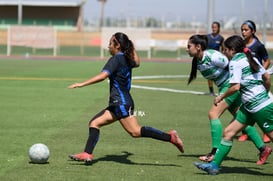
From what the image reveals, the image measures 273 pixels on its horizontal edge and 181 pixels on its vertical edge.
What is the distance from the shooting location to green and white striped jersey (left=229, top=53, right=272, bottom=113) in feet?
27.6

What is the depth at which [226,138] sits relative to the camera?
8625 millimetres

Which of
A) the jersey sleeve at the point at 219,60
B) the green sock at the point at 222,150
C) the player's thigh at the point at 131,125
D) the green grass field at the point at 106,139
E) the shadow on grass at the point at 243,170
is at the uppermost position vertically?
the jersey sleeve at the point at 219,60

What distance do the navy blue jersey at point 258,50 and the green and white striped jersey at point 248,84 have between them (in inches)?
119

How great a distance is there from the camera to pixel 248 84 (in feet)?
27.9

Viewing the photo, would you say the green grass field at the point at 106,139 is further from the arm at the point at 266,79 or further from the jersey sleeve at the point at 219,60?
the jersey sleeve at the point at 219,60

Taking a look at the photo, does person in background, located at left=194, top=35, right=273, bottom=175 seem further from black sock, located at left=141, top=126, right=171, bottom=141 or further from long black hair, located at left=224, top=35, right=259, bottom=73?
black sock, located at left=141, top=126, right=171, bottom=141

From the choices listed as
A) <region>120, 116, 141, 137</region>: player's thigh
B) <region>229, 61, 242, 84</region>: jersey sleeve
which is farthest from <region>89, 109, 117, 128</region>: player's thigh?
<region>229, 61, 242, 84</region>: jersey sleeve

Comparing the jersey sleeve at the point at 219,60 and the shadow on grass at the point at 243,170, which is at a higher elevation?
the jersey sleeve at the point at 219,60

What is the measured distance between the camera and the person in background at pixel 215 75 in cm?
955

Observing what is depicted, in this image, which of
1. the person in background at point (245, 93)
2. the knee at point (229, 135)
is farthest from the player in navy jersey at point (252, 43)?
the knee at point (229, 135)

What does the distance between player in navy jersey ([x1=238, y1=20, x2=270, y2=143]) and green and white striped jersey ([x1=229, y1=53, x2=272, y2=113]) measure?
8.16 feet

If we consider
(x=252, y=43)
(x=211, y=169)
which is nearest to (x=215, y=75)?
(x=211, y=169)

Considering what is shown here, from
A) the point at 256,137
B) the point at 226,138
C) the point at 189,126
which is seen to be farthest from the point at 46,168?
the point at 189,126

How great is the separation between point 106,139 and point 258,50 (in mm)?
3069
